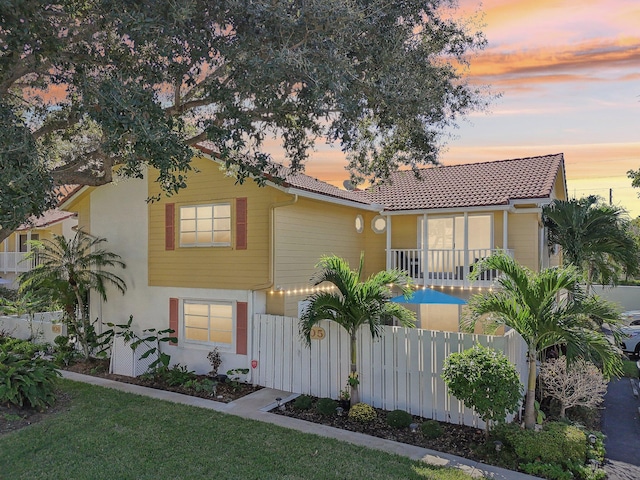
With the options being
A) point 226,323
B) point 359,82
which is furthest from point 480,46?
point 226,323

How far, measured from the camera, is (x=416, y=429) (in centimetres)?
838

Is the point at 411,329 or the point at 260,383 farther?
the point at 260,383

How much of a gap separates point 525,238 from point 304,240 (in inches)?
265

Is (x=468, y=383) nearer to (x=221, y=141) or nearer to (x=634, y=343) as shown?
(x=221, y=141)

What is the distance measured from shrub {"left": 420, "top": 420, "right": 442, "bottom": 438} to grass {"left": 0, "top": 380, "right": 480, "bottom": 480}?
105cm

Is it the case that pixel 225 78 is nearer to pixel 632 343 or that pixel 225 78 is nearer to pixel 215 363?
pixel 215 363

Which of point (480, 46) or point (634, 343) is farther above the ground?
point (480, 46)

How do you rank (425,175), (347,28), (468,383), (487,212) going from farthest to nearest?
(425,175) → (487,212) → (347,28) → (468,383)

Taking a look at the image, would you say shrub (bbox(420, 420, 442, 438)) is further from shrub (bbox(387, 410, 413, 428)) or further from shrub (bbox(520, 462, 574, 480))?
shrub (bbox(520, 462, 574, 480))

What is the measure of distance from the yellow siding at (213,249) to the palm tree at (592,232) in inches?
338

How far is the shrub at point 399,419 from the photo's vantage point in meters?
8.52

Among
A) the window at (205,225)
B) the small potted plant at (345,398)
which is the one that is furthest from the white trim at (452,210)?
the small potted plant at (345,398)

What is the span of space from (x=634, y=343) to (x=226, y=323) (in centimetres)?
1334

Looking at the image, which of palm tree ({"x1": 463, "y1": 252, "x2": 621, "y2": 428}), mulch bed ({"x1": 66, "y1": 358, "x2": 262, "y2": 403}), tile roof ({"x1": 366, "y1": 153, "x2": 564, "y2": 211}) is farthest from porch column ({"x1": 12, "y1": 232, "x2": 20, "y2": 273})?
palm tree ({"x1": 463, "y1": 252, "x2": 621, "y2": 428})
